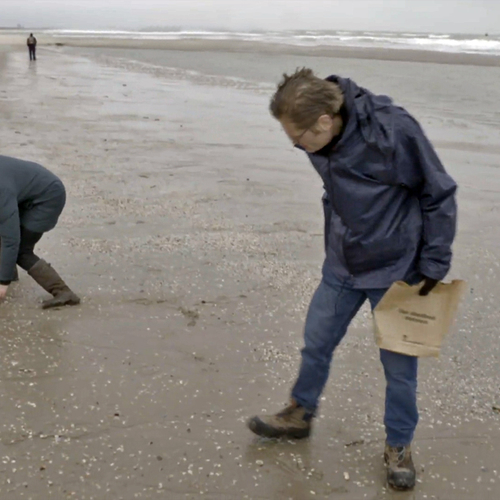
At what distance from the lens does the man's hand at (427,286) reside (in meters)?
2.68

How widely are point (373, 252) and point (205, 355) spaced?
159cm

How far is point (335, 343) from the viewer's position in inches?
121

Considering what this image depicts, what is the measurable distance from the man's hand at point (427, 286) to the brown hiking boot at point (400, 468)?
74 cm

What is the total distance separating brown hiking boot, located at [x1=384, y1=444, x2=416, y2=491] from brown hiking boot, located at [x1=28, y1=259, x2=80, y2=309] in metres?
2.45

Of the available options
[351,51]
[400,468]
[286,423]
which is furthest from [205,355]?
[351,51]

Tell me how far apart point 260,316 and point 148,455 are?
166cm

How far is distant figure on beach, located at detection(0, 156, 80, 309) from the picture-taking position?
403 centimetres

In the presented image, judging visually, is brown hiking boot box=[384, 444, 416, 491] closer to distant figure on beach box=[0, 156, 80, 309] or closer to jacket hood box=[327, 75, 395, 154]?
jacket hood box=[327, 75, 395, 154]

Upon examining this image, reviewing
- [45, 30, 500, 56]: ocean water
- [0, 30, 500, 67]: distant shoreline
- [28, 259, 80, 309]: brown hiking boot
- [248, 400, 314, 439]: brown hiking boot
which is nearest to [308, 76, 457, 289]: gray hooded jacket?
[248, 400, 314, 439]: brown hiking boot

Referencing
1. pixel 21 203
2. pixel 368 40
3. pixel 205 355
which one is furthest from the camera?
pixel 368 40

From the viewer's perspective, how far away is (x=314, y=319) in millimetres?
3033

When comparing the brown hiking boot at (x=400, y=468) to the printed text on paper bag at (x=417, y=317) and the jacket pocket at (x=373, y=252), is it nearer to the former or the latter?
the printed text on paper bag at (x=417, y=317)

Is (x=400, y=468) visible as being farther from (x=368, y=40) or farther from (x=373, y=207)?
(x=368, y=40)

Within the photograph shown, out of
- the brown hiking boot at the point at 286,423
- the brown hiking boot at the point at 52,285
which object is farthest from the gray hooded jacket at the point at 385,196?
the brown hiking boot at the point at 52,285
